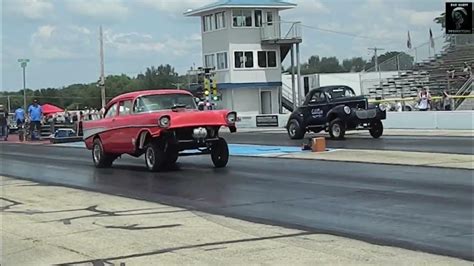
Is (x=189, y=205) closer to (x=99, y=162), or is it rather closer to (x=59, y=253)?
(x=59, y=253)

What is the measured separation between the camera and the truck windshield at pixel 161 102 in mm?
16891

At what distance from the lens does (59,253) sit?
25.1 ft

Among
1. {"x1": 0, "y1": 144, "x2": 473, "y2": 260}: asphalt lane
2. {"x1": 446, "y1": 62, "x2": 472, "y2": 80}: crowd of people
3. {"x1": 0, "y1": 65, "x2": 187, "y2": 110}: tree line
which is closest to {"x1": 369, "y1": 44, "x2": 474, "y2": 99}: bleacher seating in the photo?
{"x1": 446, "y1": 62, "x2": 472, "y2": 80}: crowd of people

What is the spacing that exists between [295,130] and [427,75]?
2531 centimetres

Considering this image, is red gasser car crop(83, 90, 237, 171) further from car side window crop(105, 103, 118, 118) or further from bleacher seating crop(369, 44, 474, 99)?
bleacher seating crop(369, 44, 474, 99)

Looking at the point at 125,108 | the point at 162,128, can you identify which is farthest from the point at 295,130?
the point at 162,128

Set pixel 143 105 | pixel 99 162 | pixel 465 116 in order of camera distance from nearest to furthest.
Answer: pixel 143 105 → pixel 99 162 → pixel 465 116

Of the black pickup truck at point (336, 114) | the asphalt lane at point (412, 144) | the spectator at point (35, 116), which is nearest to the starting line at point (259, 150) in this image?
the asphalt lane at point (412, 144)

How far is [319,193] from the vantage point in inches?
474

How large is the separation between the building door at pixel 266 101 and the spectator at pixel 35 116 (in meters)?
26.6

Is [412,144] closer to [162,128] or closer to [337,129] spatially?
[337,129]

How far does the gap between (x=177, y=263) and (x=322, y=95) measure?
20.4 m

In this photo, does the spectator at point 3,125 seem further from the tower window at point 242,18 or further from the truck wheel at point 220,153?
the truck wheel at point 220,153

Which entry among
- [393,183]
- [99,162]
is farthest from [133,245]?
[99,162]
